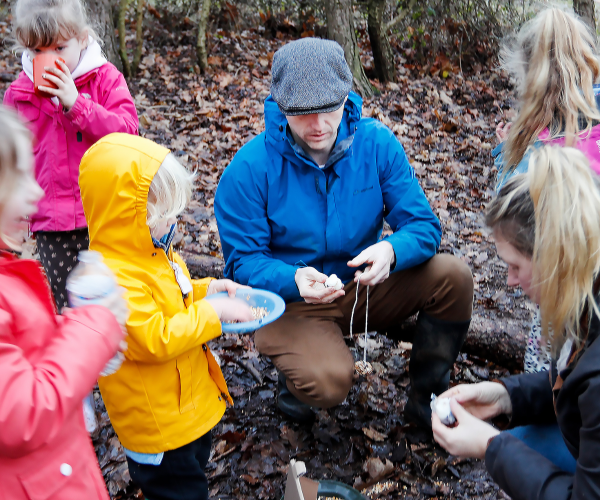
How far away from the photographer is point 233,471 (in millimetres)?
2680

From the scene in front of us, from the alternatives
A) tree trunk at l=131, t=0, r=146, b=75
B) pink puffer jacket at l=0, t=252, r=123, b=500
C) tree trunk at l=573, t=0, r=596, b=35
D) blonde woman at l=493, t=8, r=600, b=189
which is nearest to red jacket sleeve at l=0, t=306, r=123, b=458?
pink puffer jacket at l=0, t=252, r=123, b=500

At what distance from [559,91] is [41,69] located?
259 cm

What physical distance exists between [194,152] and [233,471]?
402 centimetres

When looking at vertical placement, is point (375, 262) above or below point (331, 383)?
above

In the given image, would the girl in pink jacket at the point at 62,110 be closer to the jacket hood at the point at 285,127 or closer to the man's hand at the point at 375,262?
the jacket hood at the point at 285,127

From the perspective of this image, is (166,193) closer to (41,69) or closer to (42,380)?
(42,380)

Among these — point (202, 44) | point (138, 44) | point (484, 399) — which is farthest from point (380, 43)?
point (484, 399)

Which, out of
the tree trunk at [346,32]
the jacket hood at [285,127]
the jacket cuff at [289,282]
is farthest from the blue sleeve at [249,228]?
the tree trunk at [346,32]

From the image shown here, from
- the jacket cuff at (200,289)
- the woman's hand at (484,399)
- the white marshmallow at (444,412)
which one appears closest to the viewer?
the white marshmallow at (444,412)

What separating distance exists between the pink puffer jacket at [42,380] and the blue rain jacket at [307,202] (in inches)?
48.1

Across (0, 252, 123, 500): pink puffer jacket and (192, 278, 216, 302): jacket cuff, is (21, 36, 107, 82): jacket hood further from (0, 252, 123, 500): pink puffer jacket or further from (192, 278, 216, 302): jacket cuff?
(0, 252, 123, 500): pink puffer jacket

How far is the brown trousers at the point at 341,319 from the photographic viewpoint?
2.53 m

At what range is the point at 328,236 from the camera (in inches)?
106

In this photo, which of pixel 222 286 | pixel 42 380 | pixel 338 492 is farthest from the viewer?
pixel 222 286
